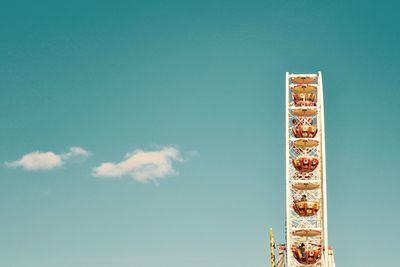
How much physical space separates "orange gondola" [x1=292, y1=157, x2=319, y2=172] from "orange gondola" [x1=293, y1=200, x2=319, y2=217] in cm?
429

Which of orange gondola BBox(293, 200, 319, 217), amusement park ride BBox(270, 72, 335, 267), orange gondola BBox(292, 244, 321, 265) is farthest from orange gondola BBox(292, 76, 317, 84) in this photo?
orange gondola BBox(292, 244, 321, 265)

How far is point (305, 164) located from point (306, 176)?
176 cm

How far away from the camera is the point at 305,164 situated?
8569 centimetres

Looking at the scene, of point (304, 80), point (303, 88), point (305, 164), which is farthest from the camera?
point (304, 80)

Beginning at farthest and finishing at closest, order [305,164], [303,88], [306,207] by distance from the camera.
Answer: [303,88]
[305,164]
[306,207]

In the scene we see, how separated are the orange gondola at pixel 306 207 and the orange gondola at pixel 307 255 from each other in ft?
14.3

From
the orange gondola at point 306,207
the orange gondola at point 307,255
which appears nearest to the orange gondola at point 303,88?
the orange gondola at point 306,207

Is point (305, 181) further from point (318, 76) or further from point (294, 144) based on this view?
point (318, 76)

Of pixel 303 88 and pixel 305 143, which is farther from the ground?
pixel 303 88

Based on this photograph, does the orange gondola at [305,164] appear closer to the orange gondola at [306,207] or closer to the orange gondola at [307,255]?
the orange gondola at [306,207]

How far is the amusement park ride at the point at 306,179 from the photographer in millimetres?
84000

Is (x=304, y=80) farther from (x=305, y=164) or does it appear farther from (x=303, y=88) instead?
(x=305, y=164)

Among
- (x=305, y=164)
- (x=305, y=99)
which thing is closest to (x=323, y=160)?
(x=305, y=164)

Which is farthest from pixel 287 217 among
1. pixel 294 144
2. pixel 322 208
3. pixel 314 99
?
pixel 314 99
